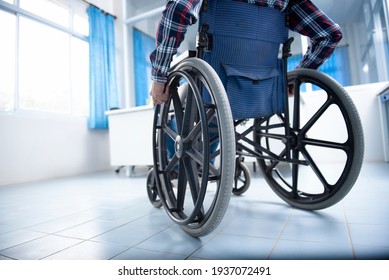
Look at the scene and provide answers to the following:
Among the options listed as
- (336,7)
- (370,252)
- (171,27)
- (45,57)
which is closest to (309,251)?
(370,252)

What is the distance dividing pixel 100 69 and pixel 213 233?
3411 mm

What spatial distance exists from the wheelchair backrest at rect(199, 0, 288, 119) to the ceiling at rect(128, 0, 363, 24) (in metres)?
3.75

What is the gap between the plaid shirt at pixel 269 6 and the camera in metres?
0.74

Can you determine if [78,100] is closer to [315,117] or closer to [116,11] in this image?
[116,11]

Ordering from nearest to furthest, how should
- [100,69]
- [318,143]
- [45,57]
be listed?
1. [318,143]
2. [45,57]
3. [100,69]

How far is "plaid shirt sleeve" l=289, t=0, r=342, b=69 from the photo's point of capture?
93cm

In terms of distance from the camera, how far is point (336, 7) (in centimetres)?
406

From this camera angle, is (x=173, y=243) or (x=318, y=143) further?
(x=318, y=143)

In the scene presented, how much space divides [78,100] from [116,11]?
1.83 m

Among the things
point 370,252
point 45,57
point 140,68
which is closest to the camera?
point 370,252

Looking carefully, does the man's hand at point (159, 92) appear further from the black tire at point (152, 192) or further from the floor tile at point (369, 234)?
the floor tile at point (369, 234)

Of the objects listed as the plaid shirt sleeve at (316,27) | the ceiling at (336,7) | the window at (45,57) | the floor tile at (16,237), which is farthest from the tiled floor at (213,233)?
the ceiling at (336,7)

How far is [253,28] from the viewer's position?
823mm

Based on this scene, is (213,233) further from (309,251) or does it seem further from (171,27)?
(171,27)
